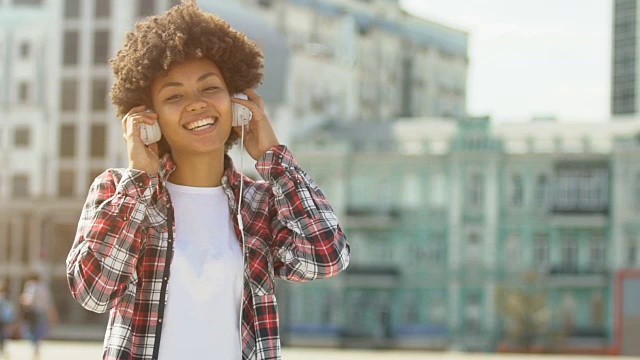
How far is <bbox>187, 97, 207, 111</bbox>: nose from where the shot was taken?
3352mm

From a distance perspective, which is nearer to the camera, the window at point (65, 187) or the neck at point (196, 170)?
the neck at point (196, 170)

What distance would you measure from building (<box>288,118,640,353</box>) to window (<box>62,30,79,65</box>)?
34.3 ft

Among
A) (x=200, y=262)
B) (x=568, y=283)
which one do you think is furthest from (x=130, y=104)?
(x=568, y=283)

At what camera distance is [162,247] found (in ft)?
10.7

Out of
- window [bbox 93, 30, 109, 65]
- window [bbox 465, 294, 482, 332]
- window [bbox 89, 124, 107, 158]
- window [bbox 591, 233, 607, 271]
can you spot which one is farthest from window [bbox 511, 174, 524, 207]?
window [bbox 93, 30, 109, 65]

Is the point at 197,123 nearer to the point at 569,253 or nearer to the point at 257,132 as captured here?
the point at 257,132

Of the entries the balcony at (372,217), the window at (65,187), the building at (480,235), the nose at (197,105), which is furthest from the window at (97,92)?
the nose at (197,105)

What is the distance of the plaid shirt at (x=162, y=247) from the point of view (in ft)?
10.4

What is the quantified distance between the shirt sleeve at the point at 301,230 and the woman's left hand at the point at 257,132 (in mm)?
86

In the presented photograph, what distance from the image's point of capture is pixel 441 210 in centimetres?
5769

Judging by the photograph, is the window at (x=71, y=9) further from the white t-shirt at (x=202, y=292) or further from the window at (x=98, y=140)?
the white t-shirt at (x=202, y=292)

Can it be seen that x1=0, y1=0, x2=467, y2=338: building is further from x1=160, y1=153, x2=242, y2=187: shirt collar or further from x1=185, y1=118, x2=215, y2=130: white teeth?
x1=185, y1=118, x2=215, y2=130: white teeth

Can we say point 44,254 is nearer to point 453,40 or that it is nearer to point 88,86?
point 88,86

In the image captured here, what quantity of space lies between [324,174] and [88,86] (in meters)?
10.8
